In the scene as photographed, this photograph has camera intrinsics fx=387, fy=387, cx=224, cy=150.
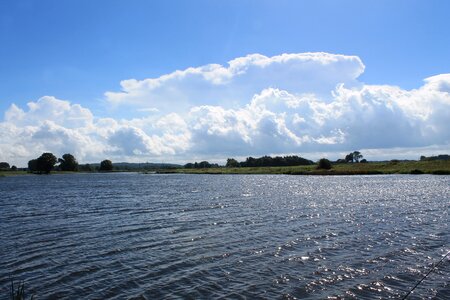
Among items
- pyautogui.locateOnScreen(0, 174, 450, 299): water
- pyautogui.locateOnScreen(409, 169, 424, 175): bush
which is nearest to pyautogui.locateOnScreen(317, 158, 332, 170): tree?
pyautogui.locateOnScreen(409, 169, 424, 175): bush

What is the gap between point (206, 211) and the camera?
145 feet

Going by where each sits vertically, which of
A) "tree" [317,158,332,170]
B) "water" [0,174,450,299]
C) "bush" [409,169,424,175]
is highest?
"tree" [317,158,332,170]

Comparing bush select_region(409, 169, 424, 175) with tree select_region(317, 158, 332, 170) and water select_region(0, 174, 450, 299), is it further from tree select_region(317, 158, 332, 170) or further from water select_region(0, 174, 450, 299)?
water select_region(0, 174, 450, 299)

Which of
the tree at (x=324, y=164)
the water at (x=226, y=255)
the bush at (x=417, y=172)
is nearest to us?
the water at (x=226, y=255)

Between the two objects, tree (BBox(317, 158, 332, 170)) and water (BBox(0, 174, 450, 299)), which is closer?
water (BBox(0, 174, 450, 299))

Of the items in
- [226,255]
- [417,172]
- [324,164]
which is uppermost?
[324,164]

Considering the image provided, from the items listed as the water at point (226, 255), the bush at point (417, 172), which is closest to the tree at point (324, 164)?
the bush at point (417, 172)

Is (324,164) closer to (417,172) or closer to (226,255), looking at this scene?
(417,172)

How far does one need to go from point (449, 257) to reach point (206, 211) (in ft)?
88.1

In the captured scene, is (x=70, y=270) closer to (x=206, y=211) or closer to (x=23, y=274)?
(x=23, y=274)

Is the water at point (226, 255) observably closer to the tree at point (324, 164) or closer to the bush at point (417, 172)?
the bush at point (417, 172)

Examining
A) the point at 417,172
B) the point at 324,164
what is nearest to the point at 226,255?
the point at 417,172

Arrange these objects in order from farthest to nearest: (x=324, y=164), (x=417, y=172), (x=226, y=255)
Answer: (x=324, y=164), (x=417, y=172), (x=226, y=255)

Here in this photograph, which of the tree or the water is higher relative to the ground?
the tree
